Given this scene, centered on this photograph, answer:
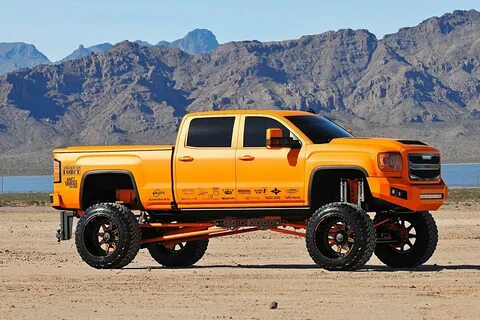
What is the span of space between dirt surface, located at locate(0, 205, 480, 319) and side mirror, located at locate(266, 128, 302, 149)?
6.07ft

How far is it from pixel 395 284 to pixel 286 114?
374cm

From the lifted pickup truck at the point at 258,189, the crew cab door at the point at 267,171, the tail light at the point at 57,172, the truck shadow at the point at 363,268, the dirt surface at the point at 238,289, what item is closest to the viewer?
the dirt surface at the point at 238,289

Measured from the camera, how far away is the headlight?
17844 millimetres

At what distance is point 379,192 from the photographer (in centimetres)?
1778

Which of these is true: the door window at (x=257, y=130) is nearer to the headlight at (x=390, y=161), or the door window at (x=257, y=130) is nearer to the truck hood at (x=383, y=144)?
the truck hood at (x=383, y=144)

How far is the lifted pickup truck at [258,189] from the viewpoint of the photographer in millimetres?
17984

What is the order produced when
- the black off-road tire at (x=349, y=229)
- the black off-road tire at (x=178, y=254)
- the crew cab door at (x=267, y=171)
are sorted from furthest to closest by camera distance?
the black off-road tire at (x=178, y=254) < the crew cab door at (x=267, y=171) < the black off-road tire at (x=349, y=229)

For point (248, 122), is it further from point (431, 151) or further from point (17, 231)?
point (17, 231)

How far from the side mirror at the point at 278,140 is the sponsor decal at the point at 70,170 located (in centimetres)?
338

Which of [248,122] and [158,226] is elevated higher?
[248,122]

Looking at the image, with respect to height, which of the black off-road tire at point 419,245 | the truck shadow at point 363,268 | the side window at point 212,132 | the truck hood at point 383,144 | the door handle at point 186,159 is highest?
the side window at point 212,132

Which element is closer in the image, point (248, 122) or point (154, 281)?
point (154, 281)

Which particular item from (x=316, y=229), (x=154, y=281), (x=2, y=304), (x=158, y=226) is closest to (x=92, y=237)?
(x=158, y=226)

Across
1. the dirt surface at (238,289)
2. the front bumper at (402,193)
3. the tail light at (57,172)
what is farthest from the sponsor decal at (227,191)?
the tail light at (57,172)
